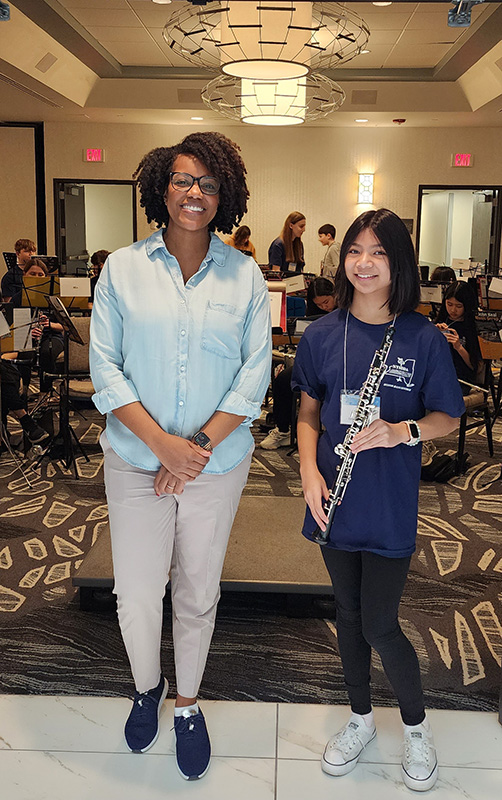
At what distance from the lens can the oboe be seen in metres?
2.00

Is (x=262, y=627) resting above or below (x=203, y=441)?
below

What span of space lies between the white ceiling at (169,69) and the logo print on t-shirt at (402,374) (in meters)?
6.69

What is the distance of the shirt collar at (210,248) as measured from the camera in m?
2.20

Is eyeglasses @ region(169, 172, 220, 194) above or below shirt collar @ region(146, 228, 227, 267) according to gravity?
above

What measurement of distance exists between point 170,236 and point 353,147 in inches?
464

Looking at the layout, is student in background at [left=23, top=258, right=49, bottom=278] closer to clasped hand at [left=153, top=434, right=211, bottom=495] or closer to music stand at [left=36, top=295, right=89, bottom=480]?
music stand at [left=36, top=295, right=89, bottom=480]

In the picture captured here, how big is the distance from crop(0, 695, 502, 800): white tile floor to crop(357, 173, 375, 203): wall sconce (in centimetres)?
1169

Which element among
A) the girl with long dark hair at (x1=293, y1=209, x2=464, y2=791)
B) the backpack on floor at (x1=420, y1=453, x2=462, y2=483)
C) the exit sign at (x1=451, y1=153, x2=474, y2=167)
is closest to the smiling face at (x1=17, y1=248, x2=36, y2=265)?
the backpack on floor at (x1=420, y1=453, x2=462, y2=483)

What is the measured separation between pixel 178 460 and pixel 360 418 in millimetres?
491

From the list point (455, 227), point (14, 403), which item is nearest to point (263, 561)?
point (14, 403)

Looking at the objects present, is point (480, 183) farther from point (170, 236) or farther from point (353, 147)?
point (170, 236)

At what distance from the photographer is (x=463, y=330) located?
5.85 m

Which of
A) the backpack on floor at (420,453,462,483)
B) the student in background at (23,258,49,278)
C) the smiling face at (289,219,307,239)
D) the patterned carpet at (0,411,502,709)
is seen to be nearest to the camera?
the patterned carpet at (0,411,502,709)

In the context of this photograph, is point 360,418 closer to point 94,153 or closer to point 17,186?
point 94,153
